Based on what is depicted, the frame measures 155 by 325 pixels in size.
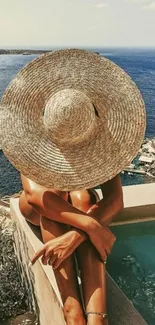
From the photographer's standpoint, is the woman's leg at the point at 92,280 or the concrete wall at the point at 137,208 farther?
the concrete wall at the point at 137,208

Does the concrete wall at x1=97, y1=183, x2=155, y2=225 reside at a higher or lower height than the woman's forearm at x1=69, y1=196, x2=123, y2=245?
lower

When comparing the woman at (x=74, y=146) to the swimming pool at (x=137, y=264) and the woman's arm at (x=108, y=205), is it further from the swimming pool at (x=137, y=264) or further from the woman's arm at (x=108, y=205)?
the swimming pool at (x=137, y=264)

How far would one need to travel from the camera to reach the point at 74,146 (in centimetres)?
240

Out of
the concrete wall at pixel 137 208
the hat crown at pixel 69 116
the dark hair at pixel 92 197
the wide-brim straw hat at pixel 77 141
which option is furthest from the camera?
the concrete wall at pixel 137 208

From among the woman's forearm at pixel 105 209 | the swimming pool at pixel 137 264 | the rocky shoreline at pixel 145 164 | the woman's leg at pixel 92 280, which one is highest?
the woman's forearm at pixel 105 209

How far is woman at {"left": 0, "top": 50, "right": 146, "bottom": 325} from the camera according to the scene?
2340mm

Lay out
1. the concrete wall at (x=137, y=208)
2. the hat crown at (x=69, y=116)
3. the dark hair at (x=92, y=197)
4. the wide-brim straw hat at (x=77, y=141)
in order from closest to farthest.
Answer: the hat crown at (x=69, y=116), the wide-brim straw hat at (x=77, y=141), the dark hair at (x=92, y=197), the concrete wall at (x=137, y=208)

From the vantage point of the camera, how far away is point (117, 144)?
241 cm

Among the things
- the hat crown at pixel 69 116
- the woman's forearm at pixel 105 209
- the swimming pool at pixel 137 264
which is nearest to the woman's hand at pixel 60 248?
the woman's forearm at pixel 105 209

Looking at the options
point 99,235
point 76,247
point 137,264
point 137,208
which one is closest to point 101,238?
point 99,235

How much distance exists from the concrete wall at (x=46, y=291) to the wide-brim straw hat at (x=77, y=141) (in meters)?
0.76

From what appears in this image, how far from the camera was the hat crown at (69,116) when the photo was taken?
2240 millimetres

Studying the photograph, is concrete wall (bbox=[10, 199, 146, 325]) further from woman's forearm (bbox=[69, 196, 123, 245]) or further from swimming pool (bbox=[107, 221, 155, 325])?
woman's forearm (bbox=[69, 196, 123, 245])

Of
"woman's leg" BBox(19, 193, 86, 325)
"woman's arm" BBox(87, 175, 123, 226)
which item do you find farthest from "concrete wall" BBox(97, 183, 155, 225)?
"woman's leg" BBox(19, 193, 86, 325)
